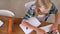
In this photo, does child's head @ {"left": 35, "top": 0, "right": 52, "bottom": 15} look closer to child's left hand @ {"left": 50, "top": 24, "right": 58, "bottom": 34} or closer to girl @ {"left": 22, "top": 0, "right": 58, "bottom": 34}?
girl @ {"left": 22, "top": 0, "right": 58, "bottom": 34}

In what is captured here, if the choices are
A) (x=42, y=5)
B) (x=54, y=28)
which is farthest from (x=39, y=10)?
(x=54, y=28)

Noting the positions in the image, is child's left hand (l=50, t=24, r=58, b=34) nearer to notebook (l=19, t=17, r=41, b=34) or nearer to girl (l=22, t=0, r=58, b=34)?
girl (l=22, t=0, r=58, b=34)

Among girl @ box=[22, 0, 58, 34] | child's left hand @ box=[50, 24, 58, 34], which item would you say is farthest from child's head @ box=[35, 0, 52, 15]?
child's left hand @ box=[50, 24, 58, 34]

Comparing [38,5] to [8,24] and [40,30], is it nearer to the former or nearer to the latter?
[40,30]

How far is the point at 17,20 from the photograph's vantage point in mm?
1355

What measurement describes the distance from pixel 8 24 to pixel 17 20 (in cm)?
10

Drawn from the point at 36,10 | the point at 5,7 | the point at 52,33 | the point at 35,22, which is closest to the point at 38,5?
the point at 36,10

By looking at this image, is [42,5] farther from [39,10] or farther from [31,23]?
[31,23]

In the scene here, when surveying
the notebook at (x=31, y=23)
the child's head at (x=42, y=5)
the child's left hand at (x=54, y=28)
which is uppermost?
the child's head at (x=42, y=5)

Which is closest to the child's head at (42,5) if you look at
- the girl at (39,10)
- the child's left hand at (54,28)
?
the girl at (39,10)

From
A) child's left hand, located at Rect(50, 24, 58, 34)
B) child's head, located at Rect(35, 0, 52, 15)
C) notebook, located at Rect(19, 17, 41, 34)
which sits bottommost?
child's left hand, located at Rect(50, 24, 58, 34)

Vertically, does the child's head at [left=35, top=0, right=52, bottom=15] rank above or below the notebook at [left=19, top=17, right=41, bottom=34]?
above

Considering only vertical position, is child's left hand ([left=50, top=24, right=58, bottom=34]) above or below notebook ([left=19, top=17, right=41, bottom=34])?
below

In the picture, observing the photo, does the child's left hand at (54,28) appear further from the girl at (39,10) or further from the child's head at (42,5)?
the child's head at (42,5)
